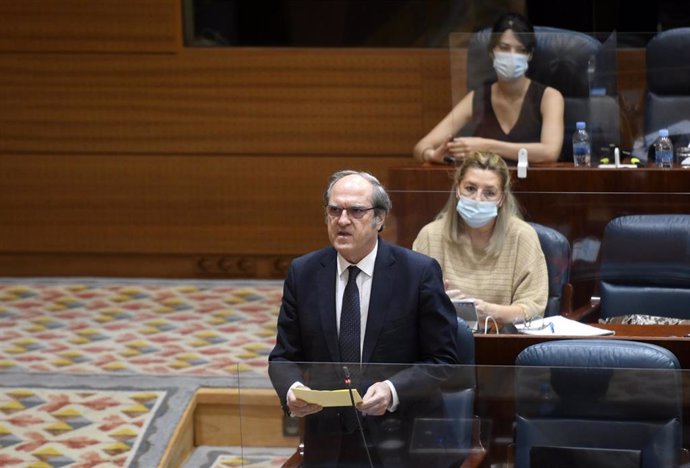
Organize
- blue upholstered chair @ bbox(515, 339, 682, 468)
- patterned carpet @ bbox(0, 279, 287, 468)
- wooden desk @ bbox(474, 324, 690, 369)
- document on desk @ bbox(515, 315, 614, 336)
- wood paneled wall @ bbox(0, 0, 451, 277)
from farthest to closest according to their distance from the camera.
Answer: wood paneled wall @ bbox(0, 0, 451, 277) → patterned carpet @ bbox(0, 279, 287, 468) → document on desk @ bbox(515, 315, 614, 336) → wooden desk @ bbox(474, 324, 690, 369) → blue upholstered chair @ bbox(515, 339, 682, 468)

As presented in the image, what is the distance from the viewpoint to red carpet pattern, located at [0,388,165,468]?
15.7 feet

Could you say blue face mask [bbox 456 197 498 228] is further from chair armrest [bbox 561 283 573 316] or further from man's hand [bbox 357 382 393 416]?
man's hand [bbox 357 382 393 416]

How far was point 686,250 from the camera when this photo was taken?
482 centimetres

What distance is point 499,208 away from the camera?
4672 millimetres

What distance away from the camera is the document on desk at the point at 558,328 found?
4203 mm

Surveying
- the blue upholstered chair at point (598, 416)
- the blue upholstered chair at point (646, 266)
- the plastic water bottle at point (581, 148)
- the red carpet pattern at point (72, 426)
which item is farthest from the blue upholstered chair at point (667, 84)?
the blue upholstered chair at point (598, 416)

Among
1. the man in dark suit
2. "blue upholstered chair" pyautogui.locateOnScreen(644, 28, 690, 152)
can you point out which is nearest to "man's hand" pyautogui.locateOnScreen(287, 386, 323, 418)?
the man in dark suit

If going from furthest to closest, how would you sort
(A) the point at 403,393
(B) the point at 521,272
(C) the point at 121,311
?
(C) the point at 121,311, (B) the point at 521,272, (A) the point at 403,393

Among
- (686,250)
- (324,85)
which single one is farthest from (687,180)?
(324,85)

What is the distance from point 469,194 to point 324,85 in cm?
234

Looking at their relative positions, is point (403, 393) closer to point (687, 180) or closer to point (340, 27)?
point (687, 180)

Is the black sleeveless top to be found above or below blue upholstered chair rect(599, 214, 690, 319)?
above

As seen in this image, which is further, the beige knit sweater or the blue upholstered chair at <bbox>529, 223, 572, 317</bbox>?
the blue upholstered chair at <bbox>529, 223, 572, 317</bbox>

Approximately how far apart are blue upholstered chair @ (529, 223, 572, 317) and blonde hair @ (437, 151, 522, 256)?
0.74 feet
